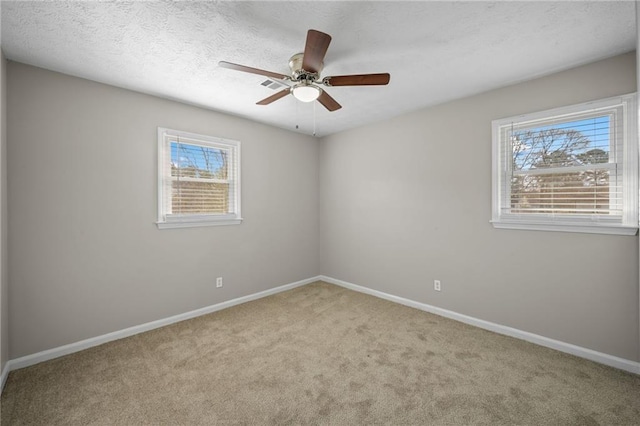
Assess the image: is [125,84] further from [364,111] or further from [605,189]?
[605,189]

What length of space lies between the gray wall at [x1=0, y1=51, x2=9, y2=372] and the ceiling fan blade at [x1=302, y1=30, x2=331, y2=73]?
7.56 ft

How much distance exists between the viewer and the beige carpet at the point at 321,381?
1.75 meters

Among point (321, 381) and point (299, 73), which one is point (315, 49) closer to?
point (299, 73)

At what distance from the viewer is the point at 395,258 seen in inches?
148

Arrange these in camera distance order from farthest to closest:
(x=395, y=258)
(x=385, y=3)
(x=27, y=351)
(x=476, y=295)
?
(x=395, y=258), (x=476, y=295), (x=27, y=351), (x=385, y=3)

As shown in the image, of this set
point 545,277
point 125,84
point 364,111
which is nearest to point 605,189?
point 545,277

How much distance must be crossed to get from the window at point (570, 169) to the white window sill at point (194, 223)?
3.10 m

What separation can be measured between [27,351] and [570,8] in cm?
474

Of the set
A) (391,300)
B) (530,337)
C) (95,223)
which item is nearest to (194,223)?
(95,223)

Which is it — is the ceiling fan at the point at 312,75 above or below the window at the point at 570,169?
above

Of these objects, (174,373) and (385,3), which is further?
(174,373)

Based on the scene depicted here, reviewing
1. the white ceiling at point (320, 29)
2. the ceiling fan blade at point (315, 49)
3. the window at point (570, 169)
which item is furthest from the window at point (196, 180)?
the window at point (570, 169)

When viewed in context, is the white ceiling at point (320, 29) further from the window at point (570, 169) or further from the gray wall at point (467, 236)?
the window at point (570, 169)

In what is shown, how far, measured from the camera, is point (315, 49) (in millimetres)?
1655
